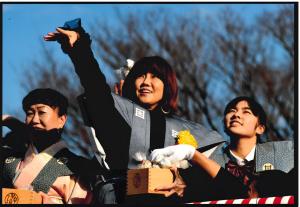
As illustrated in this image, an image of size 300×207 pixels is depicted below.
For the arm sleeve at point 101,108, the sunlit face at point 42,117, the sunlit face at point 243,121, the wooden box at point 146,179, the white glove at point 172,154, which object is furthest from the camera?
the sunlit face at point 42,117

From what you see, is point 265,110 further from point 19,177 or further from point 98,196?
point 19,177

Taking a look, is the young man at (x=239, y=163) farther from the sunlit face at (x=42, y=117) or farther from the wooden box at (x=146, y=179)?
the sunlit face at (x=42, y=117)

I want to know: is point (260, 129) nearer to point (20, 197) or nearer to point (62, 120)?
point (62, 120)

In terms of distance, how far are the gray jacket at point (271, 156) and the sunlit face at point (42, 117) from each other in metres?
2.19

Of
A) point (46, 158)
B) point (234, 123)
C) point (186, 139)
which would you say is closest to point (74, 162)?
point (46, 158)

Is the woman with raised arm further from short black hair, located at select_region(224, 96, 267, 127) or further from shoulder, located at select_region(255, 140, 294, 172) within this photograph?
shoulder, located at select_region(255, 140, 294, 172)

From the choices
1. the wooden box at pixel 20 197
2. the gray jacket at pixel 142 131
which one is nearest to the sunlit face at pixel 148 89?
the gray jacket at pixel 142 131

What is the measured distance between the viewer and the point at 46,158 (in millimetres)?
11484

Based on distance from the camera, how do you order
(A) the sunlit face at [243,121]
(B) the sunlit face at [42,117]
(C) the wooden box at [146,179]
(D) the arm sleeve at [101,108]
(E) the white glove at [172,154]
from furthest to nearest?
(B) the sunlit face at [42,117] → (A) the sunlit face at [243,121] → (D) the arm sleeve at [101,108] → (E) the white glove at [172,154] → (C) the wooden box at [146,179]

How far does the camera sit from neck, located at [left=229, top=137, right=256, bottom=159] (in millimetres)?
11427

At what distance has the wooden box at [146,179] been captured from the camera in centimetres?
1066

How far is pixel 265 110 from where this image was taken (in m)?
11.5

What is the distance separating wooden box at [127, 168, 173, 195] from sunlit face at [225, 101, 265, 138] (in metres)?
1.15

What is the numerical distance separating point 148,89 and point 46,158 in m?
1.67
